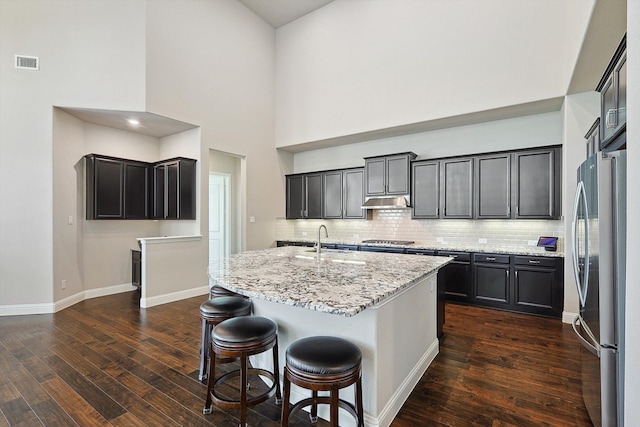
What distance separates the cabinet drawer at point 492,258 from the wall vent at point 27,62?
6.76m

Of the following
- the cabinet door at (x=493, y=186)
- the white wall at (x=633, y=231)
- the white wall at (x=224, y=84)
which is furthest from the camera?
the white wall at (x=224, y=84)

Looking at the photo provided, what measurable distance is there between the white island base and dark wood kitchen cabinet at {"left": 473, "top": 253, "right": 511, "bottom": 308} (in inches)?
89.2

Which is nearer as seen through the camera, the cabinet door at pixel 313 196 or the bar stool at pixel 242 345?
the bar stool at pixel 242 345

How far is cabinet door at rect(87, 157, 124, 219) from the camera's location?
4938mm

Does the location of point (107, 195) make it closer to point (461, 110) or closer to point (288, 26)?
point (288, 26)

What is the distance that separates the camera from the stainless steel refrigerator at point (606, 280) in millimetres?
1548

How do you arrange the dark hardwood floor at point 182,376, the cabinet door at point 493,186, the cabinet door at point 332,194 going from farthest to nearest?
the cabinet door at point 332,194 → the cabinet door at point 493,186 → the dark hardwood floor at point 182,376

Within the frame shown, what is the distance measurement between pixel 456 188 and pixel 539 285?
69.4 inches

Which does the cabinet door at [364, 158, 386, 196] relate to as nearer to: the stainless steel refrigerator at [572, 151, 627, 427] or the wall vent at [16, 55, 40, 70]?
the stainless steel refrigerator at [572, 151, 627, 427]

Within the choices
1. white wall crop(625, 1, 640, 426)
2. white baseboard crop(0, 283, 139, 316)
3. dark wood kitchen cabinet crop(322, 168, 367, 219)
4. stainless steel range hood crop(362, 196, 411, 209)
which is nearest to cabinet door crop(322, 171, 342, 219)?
dark wood kitchen cabinet crop(322, 168, 367, 219)

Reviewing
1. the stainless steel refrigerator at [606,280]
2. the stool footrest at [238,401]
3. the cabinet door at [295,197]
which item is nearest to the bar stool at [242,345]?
the stool footrest at [238,401]

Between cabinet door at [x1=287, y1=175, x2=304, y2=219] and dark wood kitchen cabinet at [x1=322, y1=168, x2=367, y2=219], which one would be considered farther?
cabinet door at [x1=287, y1=175, x2=304, y2=219]

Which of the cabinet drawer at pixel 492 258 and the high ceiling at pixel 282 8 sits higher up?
the high ceiling at pixel 282 8

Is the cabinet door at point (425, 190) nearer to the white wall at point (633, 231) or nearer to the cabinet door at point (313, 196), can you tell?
the cabinet door at point (313, 196)
